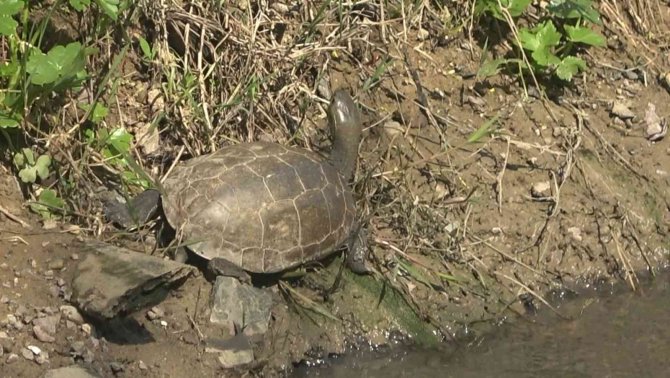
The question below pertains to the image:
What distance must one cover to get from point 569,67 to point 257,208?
2.23m

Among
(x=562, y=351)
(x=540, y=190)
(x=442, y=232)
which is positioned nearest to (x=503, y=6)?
(x=540, y=190)

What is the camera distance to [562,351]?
5.19m

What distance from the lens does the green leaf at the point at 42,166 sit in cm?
489

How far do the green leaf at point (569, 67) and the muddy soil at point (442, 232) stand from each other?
14 cm

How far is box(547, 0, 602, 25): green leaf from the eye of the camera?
6.29 meters

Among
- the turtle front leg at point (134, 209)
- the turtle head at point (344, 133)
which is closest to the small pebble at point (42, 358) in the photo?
the turtle front leg at point (134, 209)

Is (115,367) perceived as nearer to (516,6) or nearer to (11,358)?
(11,358)

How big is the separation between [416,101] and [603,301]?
4.52 ft

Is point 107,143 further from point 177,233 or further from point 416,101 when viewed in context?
point 416,101

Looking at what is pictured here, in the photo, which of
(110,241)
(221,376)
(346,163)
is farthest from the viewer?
(346,163)

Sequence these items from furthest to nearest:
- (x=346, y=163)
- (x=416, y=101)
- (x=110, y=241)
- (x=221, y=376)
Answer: (x=416, y=101), (x=346, y=163), (x=110, y=241), (x=221, y=376)

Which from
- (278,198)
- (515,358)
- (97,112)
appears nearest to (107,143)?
(97,112)

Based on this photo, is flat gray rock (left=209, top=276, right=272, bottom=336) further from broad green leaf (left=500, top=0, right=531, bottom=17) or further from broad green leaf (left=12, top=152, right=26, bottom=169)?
broad green leaf (left=500, top=0, right=531, bottom=17)

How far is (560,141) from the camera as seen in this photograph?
610 centimetres
